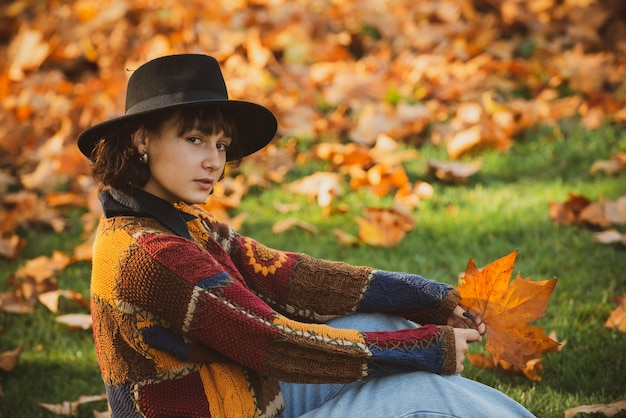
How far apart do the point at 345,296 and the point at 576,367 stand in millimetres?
936

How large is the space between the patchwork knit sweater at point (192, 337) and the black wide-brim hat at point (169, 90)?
6.9 inches

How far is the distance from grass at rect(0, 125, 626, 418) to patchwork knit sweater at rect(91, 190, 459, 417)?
795 mm

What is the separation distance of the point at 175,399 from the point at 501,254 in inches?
77.0

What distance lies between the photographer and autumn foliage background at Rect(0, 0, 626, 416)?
→ 3963 mm

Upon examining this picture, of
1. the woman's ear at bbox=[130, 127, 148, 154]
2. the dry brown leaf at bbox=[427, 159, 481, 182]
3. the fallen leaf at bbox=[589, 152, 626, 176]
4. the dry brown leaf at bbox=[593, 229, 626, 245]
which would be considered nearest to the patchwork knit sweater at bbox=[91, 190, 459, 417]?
the woman's ear at bbox=[130, 127, 148, 154]

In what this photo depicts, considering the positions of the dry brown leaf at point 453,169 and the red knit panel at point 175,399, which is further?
the dry brown leaf at point 453,169

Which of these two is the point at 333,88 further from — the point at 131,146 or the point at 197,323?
the point at 197,323

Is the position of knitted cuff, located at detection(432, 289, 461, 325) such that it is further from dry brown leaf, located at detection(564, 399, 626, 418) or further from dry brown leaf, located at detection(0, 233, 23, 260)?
dry brown leaf, located at detection(0, 233, 23, 260)

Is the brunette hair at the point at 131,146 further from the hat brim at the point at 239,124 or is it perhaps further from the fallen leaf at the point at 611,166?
the fallen leaf at the point at 611,166

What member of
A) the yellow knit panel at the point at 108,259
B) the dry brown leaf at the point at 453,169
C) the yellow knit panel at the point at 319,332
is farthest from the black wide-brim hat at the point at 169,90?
the dry brown leaf at the point at 453,169

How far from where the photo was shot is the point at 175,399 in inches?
69.0

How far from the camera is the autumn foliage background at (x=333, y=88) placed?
396cm

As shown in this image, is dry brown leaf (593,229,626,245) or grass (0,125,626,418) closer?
grass (0,125,626,418)

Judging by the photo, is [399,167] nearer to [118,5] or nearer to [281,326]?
[281,326]
